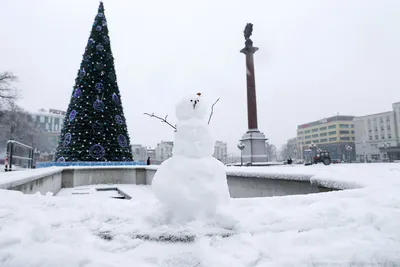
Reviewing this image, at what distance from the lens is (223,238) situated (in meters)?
2.36

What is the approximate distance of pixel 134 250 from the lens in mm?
2146

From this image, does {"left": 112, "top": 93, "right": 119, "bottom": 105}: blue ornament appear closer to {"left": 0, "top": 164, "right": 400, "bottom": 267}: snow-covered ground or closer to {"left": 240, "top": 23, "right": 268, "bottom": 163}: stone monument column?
{"left": 240, "top": 23, "right": 268, "bottom": 163}: stone monument column

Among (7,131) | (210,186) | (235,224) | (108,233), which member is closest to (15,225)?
(108,233)

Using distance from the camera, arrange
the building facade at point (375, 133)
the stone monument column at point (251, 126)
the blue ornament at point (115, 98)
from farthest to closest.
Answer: the building facade at point (375, 133) < the stone monument column at point (251, 126) < the blue ornament at point (115, 98)

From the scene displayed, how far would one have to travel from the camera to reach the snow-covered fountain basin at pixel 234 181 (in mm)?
5114

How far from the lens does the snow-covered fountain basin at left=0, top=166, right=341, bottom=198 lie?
16.8 ft

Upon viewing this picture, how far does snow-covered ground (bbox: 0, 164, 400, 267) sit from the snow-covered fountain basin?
169cm

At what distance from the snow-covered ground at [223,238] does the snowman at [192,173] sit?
0.17 meters

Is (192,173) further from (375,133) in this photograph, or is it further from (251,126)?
(375,133)

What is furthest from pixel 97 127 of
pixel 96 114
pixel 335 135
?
pixel 335 135

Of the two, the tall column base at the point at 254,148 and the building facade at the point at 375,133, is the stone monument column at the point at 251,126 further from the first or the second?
the building facade at the point at 375,133

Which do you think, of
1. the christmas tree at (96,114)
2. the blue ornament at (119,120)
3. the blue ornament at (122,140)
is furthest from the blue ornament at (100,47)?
the blue ornament at (122,140)

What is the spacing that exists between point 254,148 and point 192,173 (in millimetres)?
18712

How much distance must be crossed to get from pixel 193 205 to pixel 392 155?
58.8 m
